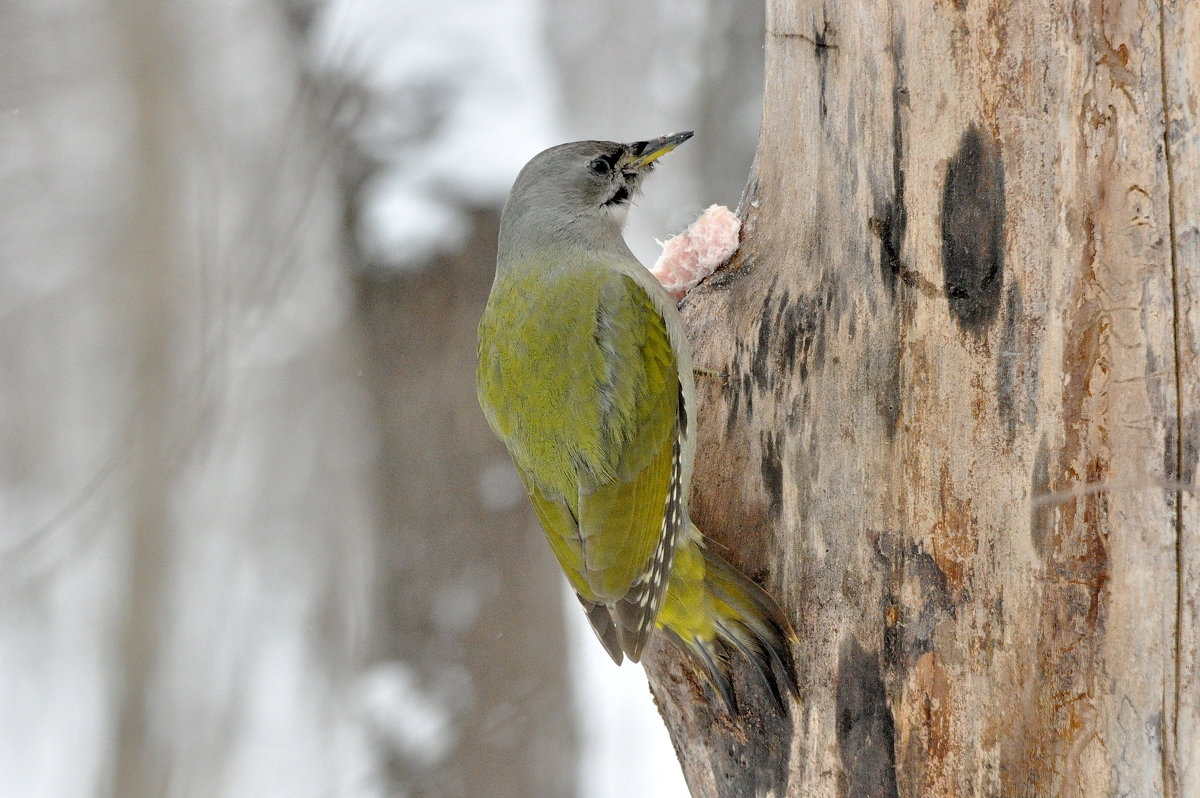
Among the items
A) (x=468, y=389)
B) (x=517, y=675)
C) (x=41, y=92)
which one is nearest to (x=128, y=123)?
(x=41, y=92)

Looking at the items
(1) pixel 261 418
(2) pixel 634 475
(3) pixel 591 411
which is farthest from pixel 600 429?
(1) pixel 261 418

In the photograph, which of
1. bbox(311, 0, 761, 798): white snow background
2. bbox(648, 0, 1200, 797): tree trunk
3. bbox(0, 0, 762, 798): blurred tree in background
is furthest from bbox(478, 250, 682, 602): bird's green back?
bbox(0, 0, 762, 798): blurred tree in background

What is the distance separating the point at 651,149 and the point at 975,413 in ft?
6.54

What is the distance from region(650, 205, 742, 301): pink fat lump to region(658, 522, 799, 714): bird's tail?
909 mm

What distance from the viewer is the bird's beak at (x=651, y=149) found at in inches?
142

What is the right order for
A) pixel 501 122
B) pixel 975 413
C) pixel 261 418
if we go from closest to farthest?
pixel 975 413, pixel 261 418, pixel 501 122

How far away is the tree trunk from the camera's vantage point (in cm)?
189

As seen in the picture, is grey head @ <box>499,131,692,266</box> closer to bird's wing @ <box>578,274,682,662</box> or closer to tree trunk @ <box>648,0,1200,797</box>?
bird's wing @ <box>578,274,682,662</box>

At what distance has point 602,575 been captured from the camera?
2760 millimetres

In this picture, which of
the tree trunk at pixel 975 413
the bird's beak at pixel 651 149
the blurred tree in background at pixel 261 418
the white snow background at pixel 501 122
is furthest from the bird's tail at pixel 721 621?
the blurred tree in background at pixel 261 418

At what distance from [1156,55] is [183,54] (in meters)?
4.77

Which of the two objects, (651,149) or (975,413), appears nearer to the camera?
(975,413)

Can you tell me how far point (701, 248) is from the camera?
3076 millimetres

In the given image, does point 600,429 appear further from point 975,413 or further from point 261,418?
point 261,418
